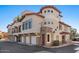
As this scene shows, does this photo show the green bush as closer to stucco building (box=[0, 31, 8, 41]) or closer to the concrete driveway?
the concrete driveway

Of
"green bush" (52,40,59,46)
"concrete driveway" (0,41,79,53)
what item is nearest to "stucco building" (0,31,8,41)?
"concrete driveway" (0,41,79,53)

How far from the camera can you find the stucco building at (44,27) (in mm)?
4141

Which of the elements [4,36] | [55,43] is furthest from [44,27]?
[4,36]

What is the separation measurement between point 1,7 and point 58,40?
43.3 inches

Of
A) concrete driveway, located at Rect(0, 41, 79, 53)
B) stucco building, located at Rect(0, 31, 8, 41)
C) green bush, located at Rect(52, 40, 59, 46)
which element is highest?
stucco building, located at Rect(0, 31, 8, 41)

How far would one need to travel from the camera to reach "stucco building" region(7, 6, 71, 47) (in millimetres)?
4141

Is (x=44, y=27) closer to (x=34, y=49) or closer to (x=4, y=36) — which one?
(x=34, y=49)

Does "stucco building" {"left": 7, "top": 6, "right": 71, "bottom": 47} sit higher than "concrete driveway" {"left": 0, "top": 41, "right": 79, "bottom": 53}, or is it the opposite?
"stucco building" {"left": 7, "top": 6, "right": 71, "bottom": 47}

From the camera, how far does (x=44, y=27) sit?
13.6 feet

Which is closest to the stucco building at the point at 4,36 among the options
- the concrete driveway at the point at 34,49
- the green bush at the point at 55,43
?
the concrete driveway at the point at 34,49

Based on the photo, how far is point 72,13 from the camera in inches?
164
